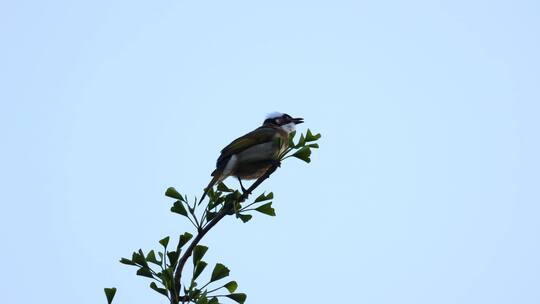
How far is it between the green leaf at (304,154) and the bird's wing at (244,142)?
10.3 ft

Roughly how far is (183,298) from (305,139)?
2.09 meters

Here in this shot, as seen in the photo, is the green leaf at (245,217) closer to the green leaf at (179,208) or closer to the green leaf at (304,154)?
the green leaf at (179,208)

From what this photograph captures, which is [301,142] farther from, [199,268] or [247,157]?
[247,157]

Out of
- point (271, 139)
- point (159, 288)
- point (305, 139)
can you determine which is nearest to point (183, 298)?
point (159, 288)

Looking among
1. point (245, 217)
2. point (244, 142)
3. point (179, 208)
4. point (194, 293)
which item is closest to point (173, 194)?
point (179, 208)

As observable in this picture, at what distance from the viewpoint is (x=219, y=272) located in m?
5.65

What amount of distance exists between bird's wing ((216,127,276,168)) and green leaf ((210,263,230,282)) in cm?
343

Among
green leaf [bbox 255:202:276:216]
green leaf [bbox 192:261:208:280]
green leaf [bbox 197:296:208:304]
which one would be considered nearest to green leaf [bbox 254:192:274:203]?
green leaf [bbox 255:202:276:216]

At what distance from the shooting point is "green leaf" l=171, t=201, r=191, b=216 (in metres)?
5.56

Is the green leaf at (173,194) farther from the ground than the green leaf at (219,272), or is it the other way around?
the green leaf at (173,194)

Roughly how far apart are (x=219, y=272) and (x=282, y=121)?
6184 mm

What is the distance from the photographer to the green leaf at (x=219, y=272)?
560cm

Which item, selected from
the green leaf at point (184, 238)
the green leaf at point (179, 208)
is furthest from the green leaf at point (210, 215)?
the green leaf at point (179, 208)

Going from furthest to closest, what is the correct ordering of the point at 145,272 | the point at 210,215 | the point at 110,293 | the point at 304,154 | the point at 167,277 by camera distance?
the point at 304,154 < the point at 210,215 < the point at 145,272 < the point at 110,293 < the point at 167,277
